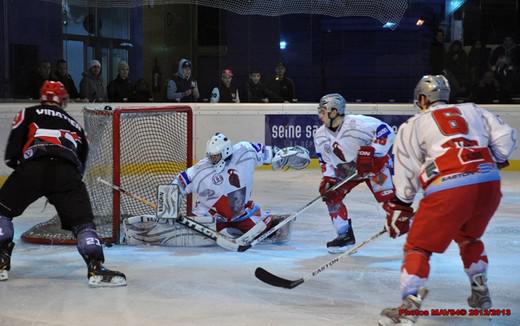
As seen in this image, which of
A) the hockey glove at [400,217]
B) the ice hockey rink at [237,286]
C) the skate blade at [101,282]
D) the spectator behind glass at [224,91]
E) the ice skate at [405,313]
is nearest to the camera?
the ice skate at [405,313]

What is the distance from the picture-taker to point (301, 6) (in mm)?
9516

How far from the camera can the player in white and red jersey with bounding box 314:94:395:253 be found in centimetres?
498

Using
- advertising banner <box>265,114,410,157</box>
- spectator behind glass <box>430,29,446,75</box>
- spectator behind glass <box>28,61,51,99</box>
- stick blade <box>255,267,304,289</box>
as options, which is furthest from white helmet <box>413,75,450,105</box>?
spectator behind glass <box>430,29,446,75</box>

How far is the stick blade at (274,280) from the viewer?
4027 millimetres

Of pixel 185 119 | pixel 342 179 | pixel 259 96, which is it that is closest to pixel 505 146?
pixel 342 179

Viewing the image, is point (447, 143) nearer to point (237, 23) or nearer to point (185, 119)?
point (185, 119)

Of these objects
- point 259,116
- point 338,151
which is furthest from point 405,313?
point 259,116

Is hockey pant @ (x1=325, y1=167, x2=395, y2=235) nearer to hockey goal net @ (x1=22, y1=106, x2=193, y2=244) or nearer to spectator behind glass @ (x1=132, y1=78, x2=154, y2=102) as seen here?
hockey goal net @ (x1=22, y1=106, x2=193, y2=244)

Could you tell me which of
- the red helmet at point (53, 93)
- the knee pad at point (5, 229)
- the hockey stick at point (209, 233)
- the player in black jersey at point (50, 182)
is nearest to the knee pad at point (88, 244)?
the player in black jersey at point (50, 182)

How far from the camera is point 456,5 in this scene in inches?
383

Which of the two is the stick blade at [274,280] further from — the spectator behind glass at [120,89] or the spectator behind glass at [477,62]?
the spectator behind glass at [477,62]

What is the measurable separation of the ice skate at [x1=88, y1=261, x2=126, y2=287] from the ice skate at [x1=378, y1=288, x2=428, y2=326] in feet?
4.86

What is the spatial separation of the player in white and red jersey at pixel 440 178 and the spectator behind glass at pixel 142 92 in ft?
20.6

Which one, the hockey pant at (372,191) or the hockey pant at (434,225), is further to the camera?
the hockey pant at (372,191)
